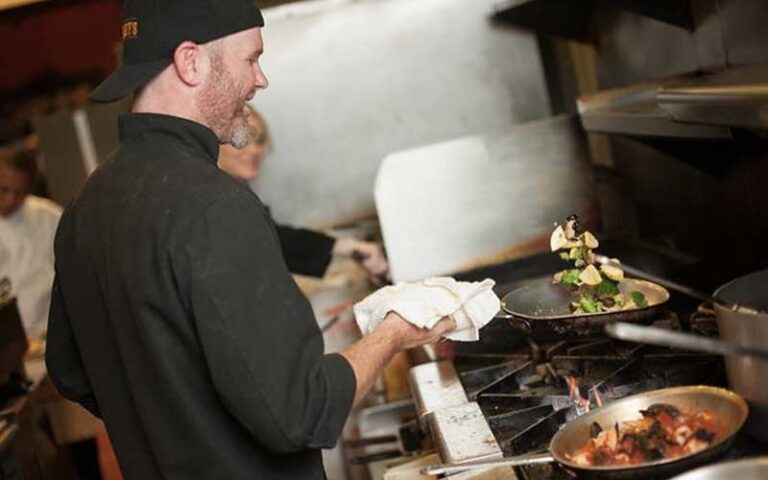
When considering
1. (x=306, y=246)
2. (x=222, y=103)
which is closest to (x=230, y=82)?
(x=222, y=103)

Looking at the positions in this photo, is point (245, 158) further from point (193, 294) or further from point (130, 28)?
point (193, 294)

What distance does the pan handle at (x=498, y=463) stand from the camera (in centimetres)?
194

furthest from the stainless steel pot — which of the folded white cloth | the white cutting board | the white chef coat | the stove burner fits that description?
the white chef coat

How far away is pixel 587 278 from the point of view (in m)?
2.45

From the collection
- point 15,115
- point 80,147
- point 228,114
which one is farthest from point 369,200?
point 15,115

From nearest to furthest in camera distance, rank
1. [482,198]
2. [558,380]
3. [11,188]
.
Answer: [558,380] < [482,198] < [11,188]

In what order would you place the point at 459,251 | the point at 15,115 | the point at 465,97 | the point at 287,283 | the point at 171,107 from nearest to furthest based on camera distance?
the point at 287,283, the point at 171,107, the point at 459,251, the point at 465,97, the point at 15,115

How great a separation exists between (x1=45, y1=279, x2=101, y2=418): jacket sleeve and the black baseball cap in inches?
21.2

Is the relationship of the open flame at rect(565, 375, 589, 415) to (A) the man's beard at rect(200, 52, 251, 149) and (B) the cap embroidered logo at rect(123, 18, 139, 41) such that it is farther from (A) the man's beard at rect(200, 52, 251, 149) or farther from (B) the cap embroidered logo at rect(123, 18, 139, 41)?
(B) the cap embroidered logo at rect(123, 18, 139, 41)

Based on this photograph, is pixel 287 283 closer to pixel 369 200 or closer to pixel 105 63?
pixel 369 200

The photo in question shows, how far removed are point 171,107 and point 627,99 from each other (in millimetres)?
1438

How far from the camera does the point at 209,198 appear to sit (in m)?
1.88

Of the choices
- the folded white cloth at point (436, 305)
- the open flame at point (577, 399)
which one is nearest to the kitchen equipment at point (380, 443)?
the open flame at point (577, 399)

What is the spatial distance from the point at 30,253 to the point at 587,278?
4.27 m
